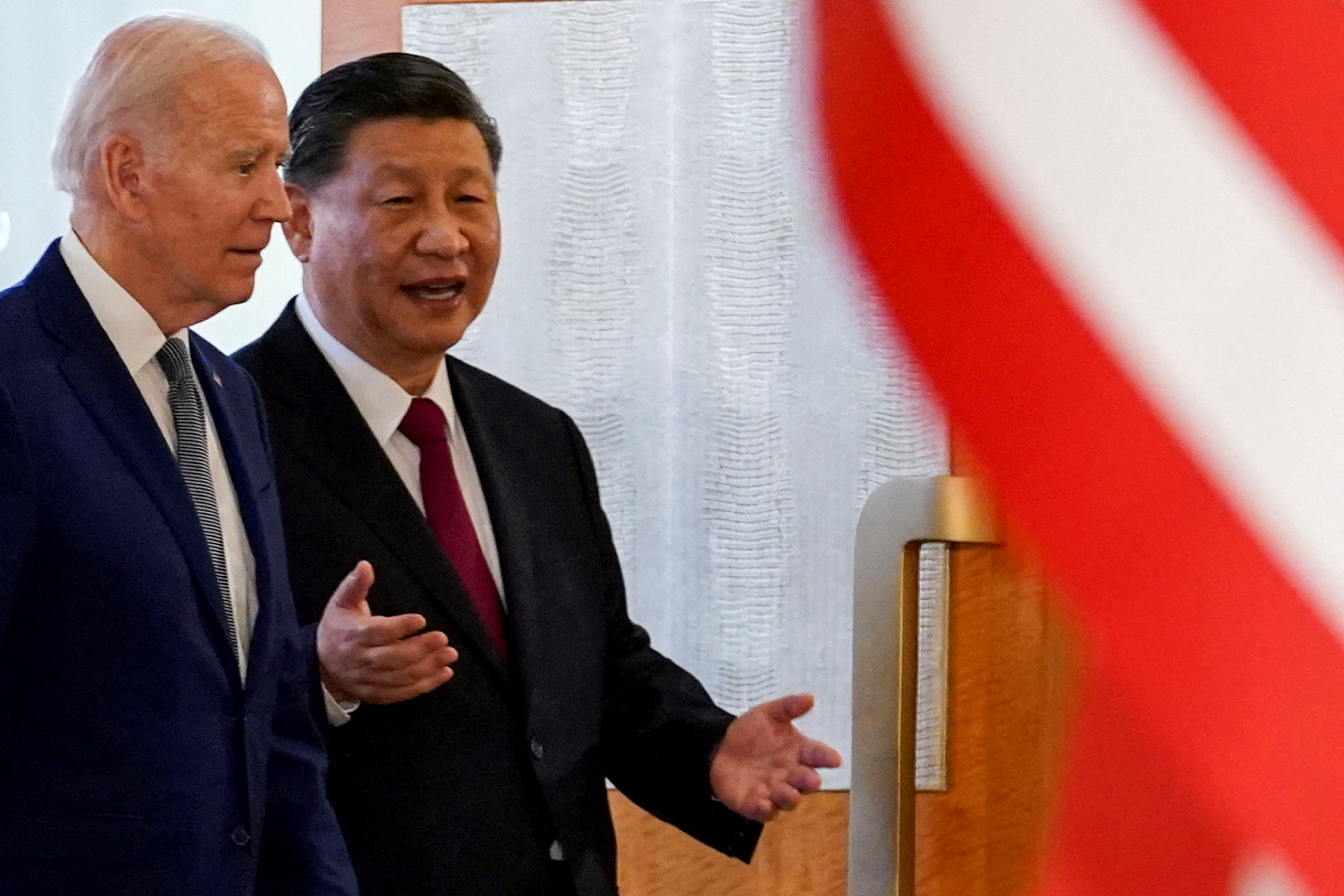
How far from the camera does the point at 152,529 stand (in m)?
1.07

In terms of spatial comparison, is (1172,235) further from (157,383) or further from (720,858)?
(720,858)

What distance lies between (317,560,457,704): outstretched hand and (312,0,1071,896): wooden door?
374 mm

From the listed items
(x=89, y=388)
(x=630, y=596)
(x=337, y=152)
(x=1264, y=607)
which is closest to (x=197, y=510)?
(x=89, y=388)

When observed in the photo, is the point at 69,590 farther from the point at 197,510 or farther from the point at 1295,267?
the point at 1295,267

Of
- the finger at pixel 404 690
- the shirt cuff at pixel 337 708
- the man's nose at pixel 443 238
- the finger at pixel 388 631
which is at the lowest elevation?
the shirt cuff at pixel 337 708

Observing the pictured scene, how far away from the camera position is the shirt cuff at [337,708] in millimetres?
1305

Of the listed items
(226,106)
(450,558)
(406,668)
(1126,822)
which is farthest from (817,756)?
(1126,822)

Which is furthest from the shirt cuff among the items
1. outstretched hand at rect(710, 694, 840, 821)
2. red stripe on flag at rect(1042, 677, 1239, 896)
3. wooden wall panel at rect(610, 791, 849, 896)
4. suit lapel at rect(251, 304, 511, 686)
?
red stripe on flag at rect(1042, 677, 1239, 896)

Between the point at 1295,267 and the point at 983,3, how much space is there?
0.23 feet

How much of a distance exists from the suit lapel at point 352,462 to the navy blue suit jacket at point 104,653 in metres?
0.24

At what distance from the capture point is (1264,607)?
0.89 feet

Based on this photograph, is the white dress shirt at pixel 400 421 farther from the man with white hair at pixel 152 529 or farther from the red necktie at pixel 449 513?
the man with white hair at pixel 152 529

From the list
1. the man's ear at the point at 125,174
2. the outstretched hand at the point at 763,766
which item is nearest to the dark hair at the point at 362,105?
the man's ear at the point at 125,174

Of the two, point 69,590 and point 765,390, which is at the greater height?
point 765,390
